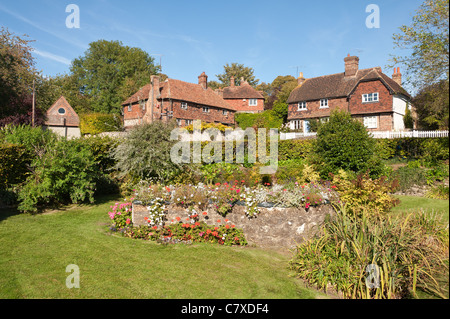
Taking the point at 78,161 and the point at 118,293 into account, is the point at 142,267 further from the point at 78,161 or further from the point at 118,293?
the point at 78,161

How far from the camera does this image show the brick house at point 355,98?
30.7m

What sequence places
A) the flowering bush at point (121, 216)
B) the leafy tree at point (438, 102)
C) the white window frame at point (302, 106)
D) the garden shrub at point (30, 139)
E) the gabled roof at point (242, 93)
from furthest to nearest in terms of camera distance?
the gabled roof at point (242, 93) → the white window frame at point (302, 106) → the garden shrub at point (30, 139) → the flowering bush at point (121, 216) → the leafy tree at point (438, 102)

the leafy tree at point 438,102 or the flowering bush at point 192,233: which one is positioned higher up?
the leafy tree at point 438,102

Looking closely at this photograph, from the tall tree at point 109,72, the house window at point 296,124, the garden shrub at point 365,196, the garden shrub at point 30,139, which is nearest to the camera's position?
the garden shrub at point 365,196

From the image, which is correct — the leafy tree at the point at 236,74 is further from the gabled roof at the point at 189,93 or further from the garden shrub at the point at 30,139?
the garden shrub at the point at 30,139

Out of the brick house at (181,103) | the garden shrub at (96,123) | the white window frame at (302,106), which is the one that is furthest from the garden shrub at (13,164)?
the white window frame at (302,106)

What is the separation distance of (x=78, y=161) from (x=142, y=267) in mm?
6081

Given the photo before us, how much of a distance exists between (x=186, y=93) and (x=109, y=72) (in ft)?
81.5

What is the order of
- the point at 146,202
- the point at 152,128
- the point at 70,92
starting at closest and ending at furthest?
the point at 146,202
the point at 152,128
the point at 70,92

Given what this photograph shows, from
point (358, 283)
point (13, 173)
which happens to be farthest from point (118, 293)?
point (13, 173)

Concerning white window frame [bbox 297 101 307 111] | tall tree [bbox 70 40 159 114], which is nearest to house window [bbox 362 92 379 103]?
white window frame [bbox 297 101 307 111]

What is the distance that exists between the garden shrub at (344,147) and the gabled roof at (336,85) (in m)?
23.4

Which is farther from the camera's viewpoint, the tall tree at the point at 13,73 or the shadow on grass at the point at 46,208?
the tall tree at the point at 13,73
